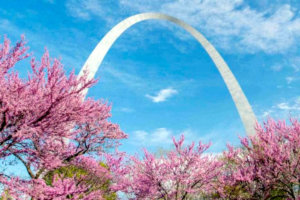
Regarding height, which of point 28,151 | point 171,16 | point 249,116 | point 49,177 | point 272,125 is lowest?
point 28,151

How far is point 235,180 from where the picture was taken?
13820 millimetres

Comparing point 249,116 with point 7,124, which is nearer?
point 7,124

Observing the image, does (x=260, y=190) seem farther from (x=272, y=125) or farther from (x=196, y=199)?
(x=196, y=199)

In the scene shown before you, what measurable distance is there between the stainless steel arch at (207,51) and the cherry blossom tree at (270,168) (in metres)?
13.2

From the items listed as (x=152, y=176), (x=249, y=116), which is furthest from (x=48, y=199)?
(x=249, y=116)

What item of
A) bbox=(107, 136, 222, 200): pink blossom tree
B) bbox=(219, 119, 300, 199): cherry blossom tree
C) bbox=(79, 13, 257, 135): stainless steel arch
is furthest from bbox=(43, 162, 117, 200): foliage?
bbox=(79, 13, 257, 135): stainless steel arch

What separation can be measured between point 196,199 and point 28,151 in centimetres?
1365

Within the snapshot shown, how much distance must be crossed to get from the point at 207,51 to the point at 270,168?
24.9m

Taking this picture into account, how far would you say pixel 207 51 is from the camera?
1412 inches

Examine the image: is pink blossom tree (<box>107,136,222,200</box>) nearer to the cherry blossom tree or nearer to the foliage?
the cherry blossom tree

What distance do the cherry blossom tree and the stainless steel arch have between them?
43.5 ft

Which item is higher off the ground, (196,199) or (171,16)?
(171,16)

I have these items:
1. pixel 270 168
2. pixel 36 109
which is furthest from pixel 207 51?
pixel 36 109

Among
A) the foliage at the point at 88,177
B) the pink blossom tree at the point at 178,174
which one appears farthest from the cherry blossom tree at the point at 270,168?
the foliage at the point at 88,177
